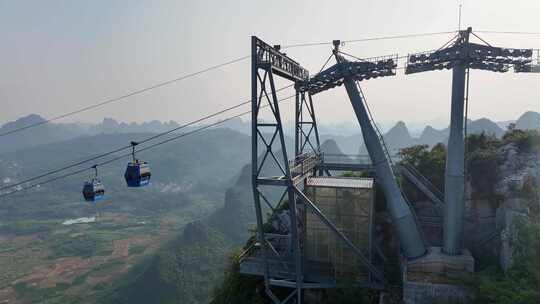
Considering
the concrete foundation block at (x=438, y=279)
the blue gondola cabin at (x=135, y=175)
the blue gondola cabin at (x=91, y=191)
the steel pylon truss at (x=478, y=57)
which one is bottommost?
the concrete foundation block at (x=438, y=279)

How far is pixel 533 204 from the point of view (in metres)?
14.3

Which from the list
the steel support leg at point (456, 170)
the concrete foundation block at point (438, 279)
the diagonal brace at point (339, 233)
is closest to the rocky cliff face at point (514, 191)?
the concrete foundation block at point (438, 279)

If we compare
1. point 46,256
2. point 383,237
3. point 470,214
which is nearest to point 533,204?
point 470,214

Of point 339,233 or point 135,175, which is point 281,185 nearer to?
point 339,233

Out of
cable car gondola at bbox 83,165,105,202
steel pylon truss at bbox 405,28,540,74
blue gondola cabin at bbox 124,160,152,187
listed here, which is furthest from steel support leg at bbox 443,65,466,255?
cable car gondola at bbox 83,165,105,202

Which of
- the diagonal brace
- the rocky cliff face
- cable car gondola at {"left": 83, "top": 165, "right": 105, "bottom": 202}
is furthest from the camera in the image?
cable car gondola at {"left": 83, "top": 165, "right": 105, "bottom": 202}

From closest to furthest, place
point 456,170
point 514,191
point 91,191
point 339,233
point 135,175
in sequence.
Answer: point 456,170
point 514,191
point 339,233
point 135,175
point 91,191

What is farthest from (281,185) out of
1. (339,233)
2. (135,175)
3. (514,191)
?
(514,191)

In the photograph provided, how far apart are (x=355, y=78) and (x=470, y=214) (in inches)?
385

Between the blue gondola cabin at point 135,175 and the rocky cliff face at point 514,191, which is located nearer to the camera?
the rocky cliff face at point 514,191

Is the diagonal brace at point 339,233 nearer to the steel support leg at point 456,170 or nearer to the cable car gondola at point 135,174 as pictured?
the steel support leg at point 456,170

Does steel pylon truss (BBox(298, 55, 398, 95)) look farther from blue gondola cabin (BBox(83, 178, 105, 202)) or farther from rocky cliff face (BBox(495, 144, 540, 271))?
blue gondola cabin (BBox(83, 178, 105, 202))

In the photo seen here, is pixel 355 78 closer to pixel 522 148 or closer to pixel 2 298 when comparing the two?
pixel 522 148

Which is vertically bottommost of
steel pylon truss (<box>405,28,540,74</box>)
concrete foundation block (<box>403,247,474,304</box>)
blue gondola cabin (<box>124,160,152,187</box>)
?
concrete foundation block (<box>403,247,474,304</box>)
